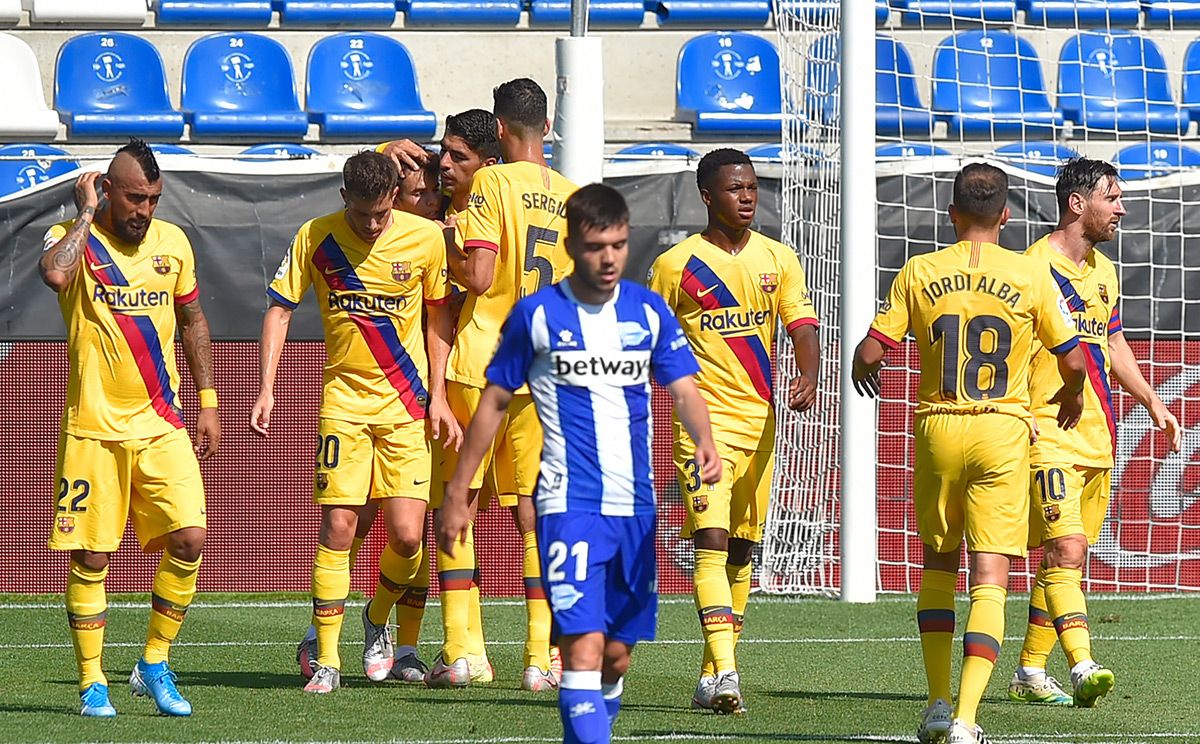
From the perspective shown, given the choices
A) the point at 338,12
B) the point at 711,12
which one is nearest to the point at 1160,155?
the point at 711,12

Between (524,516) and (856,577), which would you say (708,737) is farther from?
(856,577)

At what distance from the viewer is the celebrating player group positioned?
16.5 ft

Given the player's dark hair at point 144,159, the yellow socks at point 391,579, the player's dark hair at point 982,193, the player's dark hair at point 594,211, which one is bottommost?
the yellow socks at point 391,579

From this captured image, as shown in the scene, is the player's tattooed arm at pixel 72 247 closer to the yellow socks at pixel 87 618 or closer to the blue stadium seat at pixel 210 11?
the yellow socks at pixel 87 618

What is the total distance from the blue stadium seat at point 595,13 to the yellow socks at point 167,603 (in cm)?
1038

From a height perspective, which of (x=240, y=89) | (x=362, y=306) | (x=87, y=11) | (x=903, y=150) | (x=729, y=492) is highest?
(x=87, y=11)

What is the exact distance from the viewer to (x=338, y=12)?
54.1 ft

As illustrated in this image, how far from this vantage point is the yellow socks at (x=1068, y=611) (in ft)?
23.5

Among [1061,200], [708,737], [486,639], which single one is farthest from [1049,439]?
[486,639]

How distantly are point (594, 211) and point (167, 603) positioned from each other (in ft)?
9.11

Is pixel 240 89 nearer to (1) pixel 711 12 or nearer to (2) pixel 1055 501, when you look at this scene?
(1) pixel 711 12

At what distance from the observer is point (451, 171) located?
7.80 m

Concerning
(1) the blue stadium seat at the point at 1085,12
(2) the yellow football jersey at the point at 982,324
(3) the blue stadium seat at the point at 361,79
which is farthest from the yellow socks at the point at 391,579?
(1) the blue stadium seat at the point at 1085,12

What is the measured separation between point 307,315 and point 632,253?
2074 millimetres
